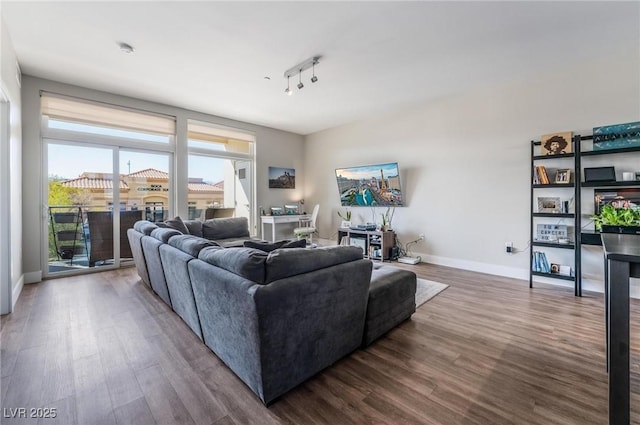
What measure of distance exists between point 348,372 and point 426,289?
1.99 meters

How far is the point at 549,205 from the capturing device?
11.8 feet

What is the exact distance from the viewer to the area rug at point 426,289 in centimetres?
313

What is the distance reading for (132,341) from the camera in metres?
2.24

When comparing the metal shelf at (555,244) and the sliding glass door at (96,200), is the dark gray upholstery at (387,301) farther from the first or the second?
the sliding glass door at (96,200)

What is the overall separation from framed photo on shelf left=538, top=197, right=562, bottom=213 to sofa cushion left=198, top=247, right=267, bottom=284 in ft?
12.7

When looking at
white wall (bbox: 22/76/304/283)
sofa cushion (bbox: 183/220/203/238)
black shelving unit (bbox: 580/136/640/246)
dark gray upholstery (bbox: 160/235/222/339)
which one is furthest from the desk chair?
black shelving unit (bbox: 580/136/640/246)

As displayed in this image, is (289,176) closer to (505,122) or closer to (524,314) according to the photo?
(505,122)

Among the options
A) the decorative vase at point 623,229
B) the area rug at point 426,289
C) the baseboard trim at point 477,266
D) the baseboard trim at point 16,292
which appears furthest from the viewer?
the baseboard trim at point 477,266

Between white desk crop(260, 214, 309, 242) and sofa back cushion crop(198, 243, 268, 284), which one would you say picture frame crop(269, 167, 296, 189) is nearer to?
white desk crop(260, 214, 309, 242)

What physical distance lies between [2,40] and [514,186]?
19.5 feet

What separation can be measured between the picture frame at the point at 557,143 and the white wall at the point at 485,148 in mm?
193

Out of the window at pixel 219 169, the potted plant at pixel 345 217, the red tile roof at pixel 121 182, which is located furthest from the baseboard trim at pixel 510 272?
the red tile roof at pixel 121 182

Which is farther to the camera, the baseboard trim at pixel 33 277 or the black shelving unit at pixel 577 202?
the baseboard trim at pixel 33 277

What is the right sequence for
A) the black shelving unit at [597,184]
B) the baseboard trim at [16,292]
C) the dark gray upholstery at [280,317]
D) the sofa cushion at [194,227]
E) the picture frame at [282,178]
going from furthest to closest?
1. the picture frame at [282,178]
2. the sofa cushion at [194,227]
3. the black shelving unit at [597,184]
4. the baseboard trim at [16,292]
5. the dark gray upholstery at [280,317]
